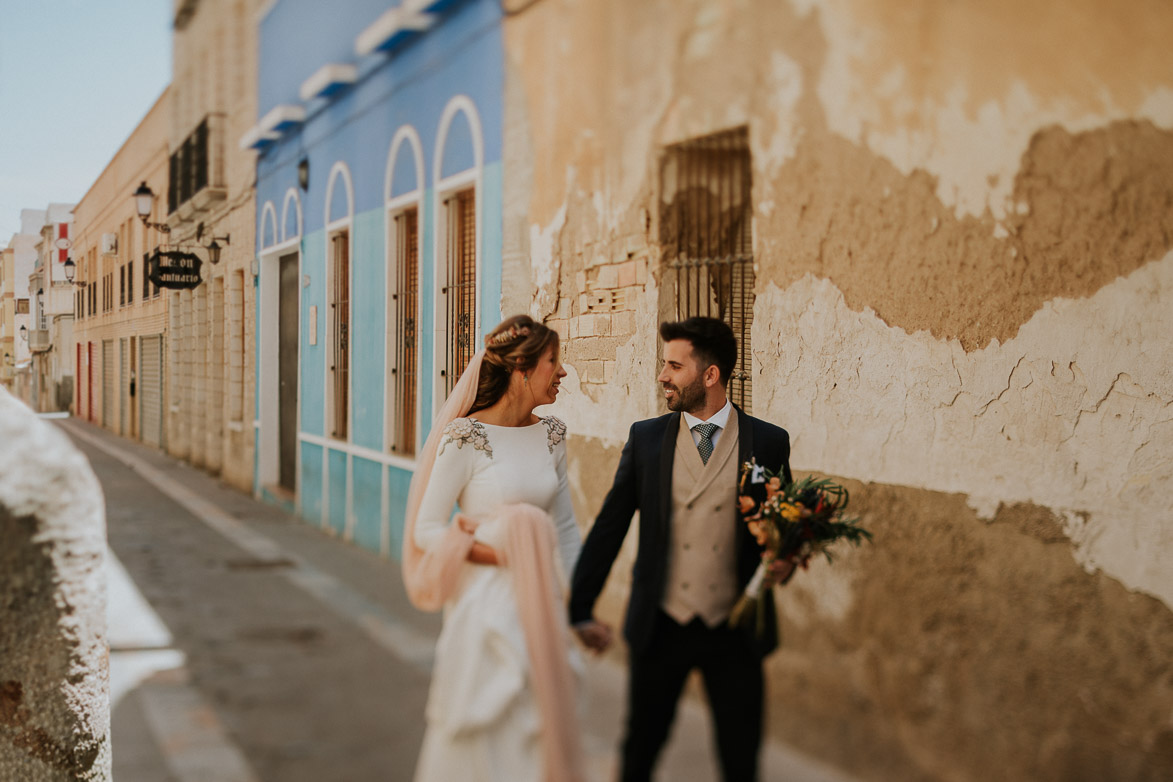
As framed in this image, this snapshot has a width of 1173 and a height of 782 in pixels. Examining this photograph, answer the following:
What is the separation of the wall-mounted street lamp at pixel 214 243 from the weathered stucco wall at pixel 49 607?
3374 millimetres

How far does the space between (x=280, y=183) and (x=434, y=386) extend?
2563mm

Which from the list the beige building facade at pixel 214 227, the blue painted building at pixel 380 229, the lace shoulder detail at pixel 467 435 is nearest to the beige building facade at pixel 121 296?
the beige building facade at pixel 214 227

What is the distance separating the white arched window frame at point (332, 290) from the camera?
341 cm

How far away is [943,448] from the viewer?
2.74m

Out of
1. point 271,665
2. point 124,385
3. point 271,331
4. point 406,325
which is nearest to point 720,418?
point 406,325

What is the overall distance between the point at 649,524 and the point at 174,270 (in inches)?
168

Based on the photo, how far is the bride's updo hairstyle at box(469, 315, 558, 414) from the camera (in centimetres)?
197

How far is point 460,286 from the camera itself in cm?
287

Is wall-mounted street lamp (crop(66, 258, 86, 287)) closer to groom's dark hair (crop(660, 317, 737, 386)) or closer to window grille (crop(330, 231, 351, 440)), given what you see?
window grille (crop(330, 231, 351, 440))

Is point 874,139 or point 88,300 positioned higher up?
point 874,139

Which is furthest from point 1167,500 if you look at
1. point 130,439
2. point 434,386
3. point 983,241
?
point 130,439

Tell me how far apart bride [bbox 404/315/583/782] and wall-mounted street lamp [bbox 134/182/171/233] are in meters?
3.69

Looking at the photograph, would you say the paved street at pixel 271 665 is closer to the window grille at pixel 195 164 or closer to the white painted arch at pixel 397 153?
the white painted arch at pixel 397 153

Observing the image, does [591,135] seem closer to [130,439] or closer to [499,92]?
[499,92]
